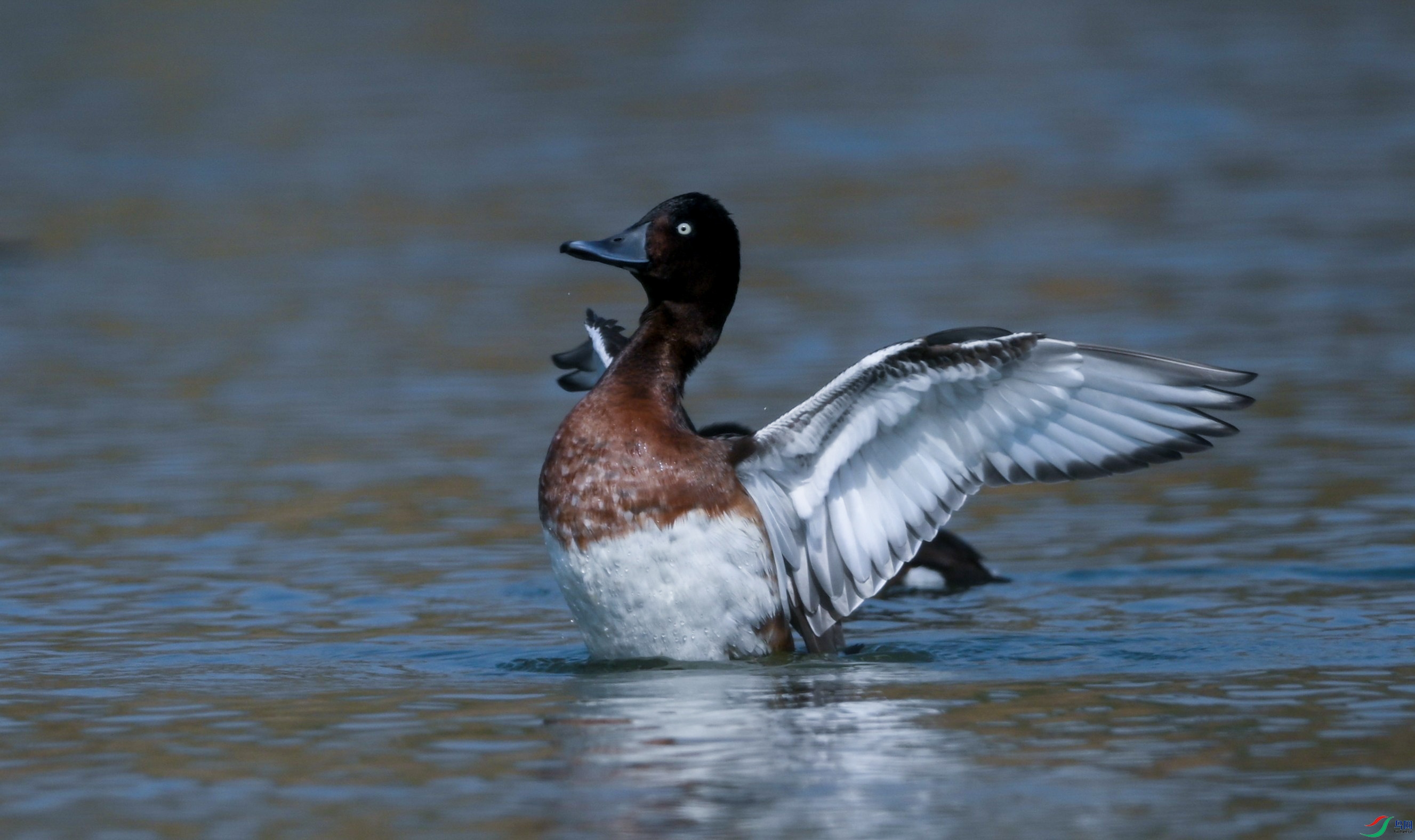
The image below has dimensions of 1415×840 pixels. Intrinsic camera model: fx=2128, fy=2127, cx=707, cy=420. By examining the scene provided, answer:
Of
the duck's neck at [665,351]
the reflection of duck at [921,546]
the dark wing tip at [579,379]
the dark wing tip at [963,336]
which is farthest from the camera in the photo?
the dark wing tip at [579,379]

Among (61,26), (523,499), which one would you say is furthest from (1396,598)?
(61,26)

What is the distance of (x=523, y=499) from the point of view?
9.27m

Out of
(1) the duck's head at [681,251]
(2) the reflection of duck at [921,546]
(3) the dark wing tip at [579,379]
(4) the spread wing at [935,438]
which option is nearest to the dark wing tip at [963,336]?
(4) the spread wing at [935,438]

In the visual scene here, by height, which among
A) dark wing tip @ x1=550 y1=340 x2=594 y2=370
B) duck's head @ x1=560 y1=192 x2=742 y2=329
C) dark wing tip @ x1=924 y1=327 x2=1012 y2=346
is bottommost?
dark wing tip @ x1=924 y1=327 x2=1012 y2=346

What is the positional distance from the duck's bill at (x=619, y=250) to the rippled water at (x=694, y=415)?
50.2 inches

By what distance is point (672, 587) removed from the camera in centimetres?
634

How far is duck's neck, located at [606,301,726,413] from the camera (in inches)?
266

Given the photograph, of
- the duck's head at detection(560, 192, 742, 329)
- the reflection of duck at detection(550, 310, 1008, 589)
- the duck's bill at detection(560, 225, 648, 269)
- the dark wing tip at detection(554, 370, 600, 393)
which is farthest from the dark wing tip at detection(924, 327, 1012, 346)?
the dark wing tip at detection(554, 370, 600, 393)

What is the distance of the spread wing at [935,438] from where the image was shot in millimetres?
6219

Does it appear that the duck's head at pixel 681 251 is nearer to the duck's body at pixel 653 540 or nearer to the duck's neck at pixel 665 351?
the duck's neck at pixel 665 351

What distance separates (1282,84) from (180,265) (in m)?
13.1

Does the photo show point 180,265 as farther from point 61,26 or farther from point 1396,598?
point 61,26

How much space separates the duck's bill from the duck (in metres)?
0.01

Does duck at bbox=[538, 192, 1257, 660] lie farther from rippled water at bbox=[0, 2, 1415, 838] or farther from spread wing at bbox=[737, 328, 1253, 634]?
rippled water at bbox=[0, 2, 1415, 838]
